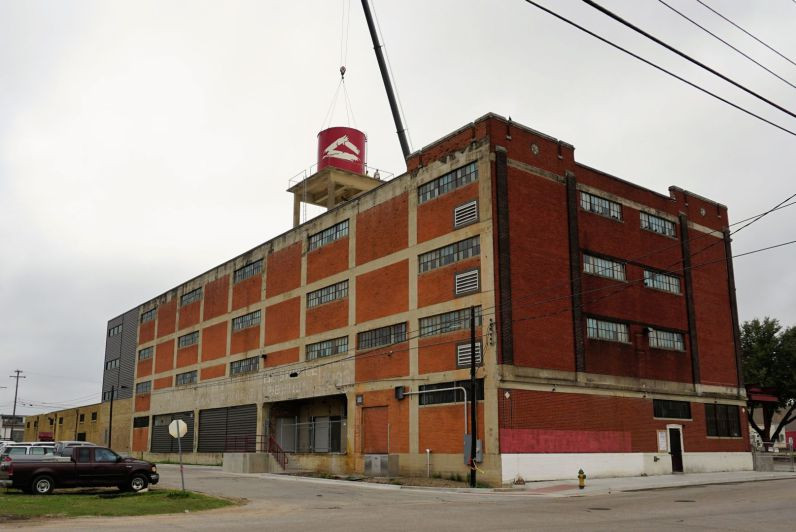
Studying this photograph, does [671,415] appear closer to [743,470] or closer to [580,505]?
[743,470]

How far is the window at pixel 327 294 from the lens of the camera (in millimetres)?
44547

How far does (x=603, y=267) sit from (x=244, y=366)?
28100mm

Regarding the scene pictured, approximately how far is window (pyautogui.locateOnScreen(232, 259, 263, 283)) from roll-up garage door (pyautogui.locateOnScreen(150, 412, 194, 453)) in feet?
40.8

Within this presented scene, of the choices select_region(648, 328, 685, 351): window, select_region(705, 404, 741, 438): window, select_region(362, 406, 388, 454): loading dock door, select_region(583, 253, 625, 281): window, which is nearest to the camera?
select_region(583, 253, 625, 281): window

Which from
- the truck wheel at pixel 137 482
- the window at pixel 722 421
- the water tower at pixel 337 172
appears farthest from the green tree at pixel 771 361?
the truck wheel at pixel 137 482

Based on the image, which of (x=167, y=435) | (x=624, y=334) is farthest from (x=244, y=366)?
(x=624, y=334)

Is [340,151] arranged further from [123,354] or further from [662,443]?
[123,354]

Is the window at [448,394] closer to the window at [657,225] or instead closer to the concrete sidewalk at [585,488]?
the concrete sidewalk at [585,488]

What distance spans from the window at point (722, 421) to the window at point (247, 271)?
31755 millimetres

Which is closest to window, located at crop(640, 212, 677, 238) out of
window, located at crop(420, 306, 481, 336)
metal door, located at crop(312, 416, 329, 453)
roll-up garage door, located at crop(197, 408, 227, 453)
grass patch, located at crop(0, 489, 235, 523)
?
window, located at crop(420, 306, 481, 336)

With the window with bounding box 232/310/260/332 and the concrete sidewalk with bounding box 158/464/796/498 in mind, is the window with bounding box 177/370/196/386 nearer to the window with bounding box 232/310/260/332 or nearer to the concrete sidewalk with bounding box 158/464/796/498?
the window with bounding box 232/310/260/332

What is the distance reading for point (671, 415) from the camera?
41.1m

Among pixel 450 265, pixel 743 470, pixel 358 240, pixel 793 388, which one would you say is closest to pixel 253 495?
pixel 450 265

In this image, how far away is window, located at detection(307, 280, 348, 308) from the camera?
44547 millimetres
